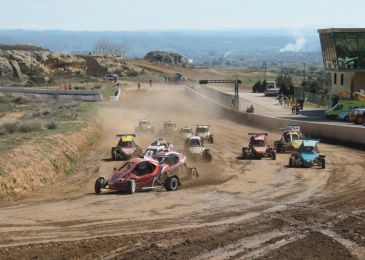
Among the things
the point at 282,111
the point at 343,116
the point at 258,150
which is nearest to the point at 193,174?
the point at 258,150

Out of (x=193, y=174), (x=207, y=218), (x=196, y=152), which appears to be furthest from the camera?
(x=196, y=152)

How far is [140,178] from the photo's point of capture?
25672 mm

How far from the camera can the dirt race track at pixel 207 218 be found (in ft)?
52.8

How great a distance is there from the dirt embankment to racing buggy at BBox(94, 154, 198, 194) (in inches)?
120

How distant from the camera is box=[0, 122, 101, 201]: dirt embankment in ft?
83.1

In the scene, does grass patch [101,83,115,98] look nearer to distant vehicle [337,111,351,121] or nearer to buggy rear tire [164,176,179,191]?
distant vehicle [337,111,351,121]

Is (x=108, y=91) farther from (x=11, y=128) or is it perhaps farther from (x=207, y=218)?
(x=207, y=218)

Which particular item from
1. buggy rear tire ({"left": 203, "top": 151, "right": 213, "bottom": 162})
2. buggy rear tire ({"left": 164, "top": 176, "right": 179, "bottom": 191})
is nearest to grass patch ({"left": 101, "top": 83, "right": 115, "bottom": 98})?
buggy rear tire ({"left": 203, "top": 151, "right": 213, "bottom": 162})

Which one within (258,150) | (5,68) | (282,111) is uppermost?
(258,150)

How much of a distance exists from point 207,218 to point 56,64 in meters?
131

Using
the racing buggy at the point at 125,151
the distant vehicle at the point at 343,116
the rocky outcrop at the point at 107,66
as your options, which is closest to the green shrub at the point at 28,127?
the racing buggy at the point at 125,151

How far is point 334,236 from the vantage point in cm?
1759

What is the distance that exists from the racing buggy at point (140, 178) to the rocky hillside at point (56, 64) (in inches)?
4422

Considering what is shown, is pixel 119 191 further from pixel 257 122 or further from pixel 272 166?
pixel 257 122
